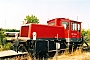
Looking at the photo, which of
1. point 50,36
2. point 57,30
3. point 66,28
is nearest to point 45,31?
point 50,36

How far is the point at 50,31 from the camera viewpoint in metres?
12.8

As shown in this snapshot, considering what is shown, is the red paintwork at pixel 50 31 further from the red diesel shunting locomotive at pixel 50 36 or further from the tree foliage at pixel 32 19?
the tree foliage at pixel 32 19

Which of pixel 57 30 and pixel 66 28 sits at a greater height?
pixel 66 28

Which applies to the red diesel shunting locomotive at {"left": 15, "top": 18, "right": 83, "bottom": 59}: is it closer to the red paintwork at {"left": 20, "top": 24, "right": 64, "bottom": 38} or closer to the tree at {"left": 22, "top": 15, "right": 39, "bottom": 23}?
the red paintwork at {"left": 20, "top": 24, "right": 64, "bottom": 38}

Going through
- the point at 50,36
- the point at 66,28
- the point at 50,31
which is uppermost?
the point at 66,28

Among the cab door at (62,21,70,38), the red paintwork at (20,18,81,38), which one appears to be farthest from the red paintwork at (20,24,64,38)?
the cab door at (62,21,70,38)

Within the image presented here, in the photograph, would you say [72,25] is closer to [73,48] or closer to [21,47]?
[73,48]

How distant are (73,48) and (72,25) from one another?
2.26 m

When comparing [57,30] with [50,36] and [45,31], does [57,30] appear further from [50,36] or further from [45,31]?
[45,31]

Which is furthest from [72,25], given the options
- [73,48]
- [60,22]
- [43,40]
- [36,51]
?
[36,51]

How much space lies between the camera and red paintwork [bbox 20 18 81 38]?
462 inches

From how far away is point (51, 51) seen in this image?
41.2 feet

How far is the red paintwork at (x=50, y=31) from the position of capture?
11.7 m

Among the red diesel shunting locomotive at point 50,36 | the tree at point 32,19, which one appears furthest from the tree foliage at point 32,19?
the red diesel shunting locomotive at point 50,36
